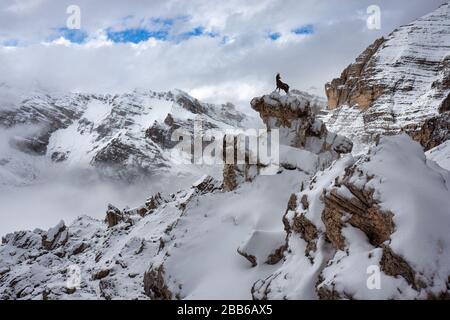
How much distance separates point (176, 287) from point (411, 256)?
14708mm

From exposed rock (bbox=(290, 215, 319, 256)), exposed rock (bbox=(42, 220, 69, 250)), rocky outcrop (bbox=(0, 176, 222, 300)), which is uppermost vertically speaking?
exposed rock (bbox=(290, 215, 319, 256))

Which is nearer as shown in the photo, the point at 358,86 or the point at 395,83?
the point at 395,83

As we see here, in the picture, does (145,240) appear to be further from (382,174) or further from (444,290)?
(444,290)

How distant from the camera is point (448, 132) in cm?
6462

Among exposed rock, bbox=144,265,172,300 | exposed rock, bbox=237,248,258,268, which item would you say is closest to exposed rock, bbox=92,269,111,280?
exposed rock, bbox=144,265,172,300

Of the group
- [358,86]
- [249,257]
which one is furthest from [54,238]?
[358,86]

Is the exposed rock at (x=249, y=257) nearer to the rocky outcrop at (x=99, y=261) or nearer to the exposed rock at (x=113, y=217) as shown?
the rocky outcrop at (x=99, y=261)

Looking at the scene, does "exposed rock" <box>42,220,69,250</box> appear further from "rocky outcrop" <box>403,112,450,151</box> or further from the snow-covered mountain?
"rocky outcrop" <box>403,112,450,151</box>

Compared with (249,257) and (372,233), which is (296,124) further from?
→ (372,233)

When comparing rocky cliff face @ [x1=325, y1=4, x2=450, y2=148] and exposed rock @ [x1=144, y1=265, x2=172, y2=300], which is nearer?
exposed rock @ [x1=144, y1=265, x2=172, y2=300]

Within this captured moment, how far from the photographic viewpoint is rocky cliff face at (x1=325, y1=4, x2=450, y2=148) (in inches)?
5389

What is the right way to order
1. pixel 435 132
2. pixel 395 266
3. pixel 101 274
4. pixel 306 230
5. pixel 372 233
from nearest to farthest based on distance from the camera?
pixel 395 266 < pixel 372 233 < pixel 306 230 < pixel 101 274 < pixel 435 132

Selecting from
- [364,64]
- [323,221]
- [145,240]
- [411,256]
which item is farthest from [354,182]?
[364,64]

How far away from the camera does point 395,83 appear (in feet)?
509
